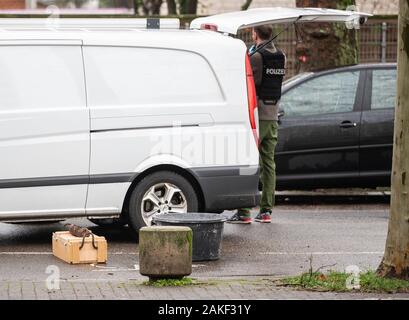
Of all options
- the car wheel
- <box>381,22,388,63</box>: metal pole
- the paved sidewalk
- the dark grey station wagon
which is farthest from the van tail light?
<box>381,22,388,63</box>: metal pole

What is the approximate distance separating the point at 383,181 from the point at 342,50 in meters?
3.45

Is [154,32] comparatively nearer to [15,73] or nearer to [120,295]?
[15,73]

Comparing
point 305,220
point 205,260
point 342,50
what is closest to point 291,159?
point 305,220

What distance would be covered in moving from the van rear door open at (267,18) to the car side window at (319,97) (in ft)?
7.89

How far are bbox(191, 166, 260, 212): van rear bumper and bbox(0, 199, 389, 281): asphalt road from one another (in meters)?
0.41

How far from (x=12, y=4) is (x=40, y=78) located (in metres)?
30.0

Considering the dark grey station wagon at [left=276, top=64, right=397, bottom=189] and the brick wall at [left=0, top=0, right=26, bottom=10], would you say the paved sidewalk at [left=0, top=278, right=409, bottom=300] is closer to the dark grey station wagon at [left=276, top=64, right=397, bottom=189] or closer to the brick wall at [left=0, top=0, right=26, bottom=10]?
the dark grey station wagon at [left=276, top=64, right=397, bottom=189]

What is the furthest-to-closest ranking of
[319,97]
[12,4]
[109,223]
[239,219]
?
[12,4]
[319,97]
[239,219]
[109,223]

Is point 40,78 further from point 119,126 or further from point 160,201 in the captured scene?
point 160,201

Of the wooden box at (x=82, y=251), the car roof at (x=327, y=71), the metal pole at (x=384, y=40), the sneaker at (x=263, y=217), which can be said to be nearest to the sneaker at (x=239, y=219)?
the sneaker at (x=263, y=217)

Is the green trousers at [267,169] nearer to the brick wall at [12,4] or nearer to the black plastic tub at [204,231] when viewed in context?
the black plastic tub at [204,231]

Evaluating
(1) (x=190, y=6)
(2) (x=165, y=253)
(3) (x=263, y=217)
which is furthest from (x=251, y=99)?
(1) (x=190, y=6)

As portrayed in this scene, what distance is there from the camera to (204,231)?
11477mm

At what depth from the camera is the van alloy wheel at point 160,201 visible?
491 inches
